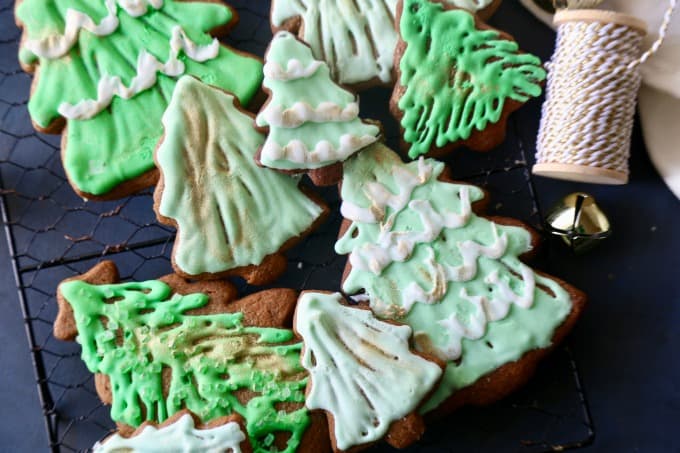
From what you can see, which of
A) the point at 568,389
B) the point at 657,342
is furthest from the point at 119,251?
the point at 657,342

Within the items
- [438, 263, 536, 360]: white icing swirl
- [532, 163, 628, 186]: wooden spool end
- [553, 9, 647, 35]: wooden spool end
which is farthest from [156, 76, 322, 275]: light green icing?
[553, 9, 647, 35]: wooden spool end

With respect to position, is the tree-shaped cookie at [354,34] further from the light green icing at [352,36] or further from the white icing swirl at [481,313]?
the white icing swirl at [481,313]

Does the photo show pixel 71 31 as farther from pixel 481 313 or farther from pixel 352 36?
pixel 481 313

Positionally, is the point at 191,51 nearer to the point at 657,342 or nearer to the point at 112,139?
the point at 112,139

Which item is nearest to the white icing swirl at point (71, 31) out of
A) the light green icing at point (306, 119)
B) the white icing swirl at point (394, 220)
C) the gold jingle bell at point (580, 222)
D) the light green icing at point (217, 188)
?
the light green icing at point (217, 188)

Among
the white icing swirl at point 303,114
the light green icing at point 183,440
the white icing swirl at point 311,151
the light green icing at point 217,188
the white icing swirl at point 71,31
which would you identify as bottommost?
the light green icing at point 183,440
